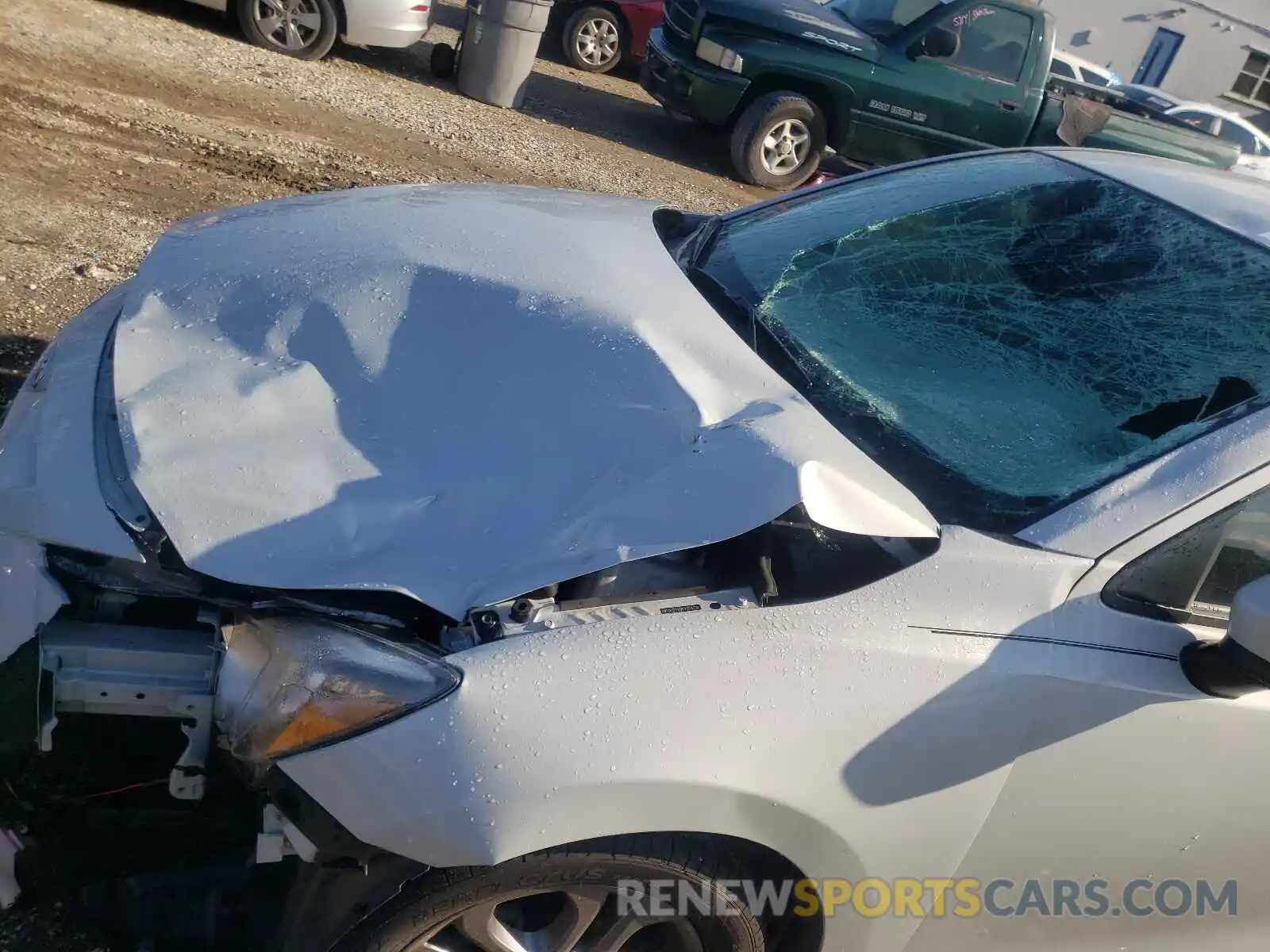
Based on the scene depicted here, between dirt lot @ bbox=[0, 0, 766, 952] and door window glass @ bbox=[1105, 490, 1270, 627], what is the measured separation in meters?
3.44

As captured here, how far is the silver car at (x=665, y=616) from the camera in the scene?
1805 millimetres

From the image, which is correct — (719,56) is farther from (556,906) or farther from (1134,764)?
(556,906)

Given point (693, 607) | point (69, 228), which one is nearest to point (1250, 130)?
point (69, 228)

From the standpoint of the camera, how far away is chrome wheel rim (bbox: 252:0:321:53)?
29.4 ft

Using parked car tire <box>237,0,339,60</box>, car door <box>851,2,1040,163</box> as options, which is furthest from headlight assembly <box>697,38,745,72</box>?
parked car tire <box>237,0,339,60</box>

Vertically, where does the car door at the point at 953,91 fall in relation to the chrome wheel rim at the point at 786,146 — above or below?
above

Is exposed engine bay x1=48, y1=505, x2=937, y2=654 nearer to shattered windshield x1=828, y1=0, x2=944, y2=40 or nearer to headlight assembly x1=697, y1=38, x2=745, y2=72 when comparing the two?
headlight assembly x1=697, y1=38, x2=745, y2=72

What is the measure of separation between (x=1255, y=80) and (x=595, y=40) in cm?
1904

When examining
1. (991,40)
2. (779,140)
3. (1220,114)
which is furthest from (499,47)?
(1220,114)

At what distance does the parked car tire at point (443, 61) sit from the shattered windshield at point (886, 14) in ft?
11.5

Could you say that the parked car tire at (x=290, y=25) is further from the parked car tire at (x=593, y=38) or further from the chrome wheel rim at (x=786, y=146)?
the parked car tire at (x=593, y=38)

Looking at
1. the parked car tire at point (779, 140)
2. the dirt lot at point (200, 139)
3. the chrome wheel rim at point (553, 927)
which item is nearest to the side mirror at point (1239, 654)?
the chrome wheel rim at point (553, 927)

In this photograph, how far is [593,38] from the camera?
12.5 metres

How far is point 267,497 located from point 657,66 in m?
8.57
